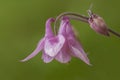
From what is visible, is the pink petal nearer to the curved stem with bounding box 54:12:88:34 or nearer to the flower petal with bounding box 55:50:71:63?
the flower petal with bounding box 55:50:71:63

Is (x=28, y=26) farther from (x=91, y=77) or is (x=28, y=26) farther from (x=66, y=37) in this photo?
(x=66, y=37)

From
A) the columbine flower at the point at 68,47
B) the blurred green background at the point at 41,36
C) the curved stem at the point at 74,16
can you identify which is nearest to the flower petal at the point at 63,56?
the columbine flower at the point at 68,47

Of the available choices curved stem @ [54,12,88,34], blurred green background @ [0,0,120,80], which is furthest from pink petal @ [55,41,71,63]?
blurred green background @ [0,0,120,80]

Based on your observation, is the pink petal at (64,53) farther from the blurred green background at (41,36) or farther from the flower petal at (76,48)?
the blurred green background at (41,36)

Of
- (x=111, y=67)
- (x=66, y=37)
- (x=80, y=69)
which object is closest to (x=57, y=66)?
(x=80, y=69)

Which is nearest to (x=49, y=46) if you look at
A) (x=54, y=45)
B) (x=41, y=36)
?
(x=54, y=45)

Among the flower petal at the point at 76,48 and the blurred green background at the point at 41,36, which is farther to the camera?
the blurred green background at the point at 41,36
